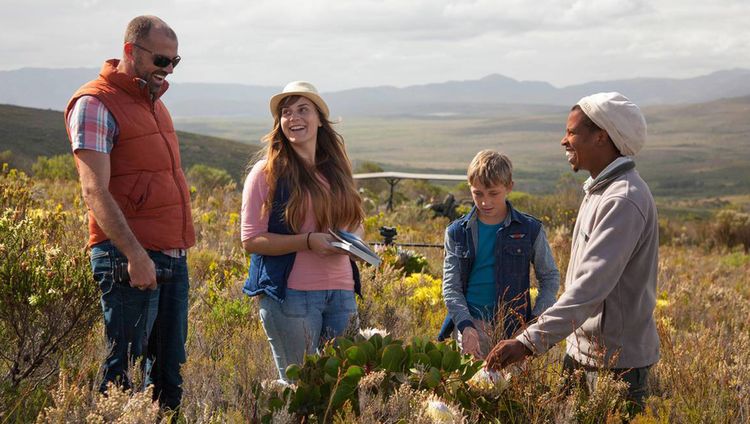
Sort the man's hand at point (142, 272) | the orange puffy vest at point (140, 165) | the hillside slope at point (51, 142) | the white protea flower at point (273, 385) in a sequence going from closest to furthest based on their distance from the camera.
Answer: the white protea flower at point (273, 385)
the man's hand at point (142, 272)
the orange puffy vest at point (140, 165)
the hillside slope at point (51, 142)

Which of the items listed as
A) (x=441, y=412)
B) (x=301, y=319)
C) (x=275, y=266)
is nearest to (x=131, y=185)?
(x=275, y=266)

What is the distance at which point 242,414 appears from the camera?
9.88ft

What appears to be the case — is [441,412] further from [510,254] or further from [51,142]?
[51,142]

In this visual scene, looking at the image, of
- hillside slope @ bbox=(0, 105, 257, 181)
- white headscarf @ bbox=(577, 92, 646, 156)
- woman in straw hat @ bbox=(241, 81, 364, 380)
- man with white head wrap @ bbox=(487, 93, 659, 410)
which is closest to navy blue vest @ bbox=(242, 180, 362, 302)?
woman in straw hat @ bbox=(241, 81, 364, 380)

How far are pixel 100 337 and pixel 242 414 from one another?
1744mm

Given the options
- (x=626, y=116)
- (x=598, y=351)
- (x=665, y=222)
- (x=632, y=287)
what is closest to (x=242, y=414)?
(x=598, y=351)

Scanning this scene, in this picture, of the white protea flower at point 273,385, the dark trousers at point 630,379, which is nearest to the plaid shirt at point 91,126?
the white protea flower at point 273,385

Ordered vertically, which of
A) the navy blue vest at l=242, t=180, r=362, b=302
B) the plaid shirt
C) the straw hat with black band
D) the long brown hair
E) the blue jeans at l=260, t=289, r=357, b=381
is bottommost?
the blue jeans at l=260, t=289, r=357, b=381

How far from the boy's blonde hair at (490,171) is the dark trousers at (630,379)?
3.13 ft

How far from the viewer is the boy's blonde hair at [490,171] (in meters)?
3.86

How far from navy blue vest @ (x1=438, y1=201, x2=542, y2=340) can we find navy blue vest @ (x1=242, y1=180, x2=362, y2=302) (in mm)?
877

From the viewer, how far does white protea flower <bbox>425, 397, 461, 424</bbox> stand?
277 cm

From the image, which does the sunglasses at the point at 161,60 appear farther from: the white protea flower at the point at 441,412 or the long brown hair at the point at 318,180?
the white protea flower at the point at 441,412

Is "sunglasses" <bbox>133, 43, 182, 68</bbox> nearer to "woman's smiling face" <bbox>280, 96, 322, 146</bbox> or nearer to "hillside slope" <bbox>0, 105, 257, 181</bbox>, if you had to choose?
"woman's smiling face" <bbox>280, 96, 322, 146</bbox>
